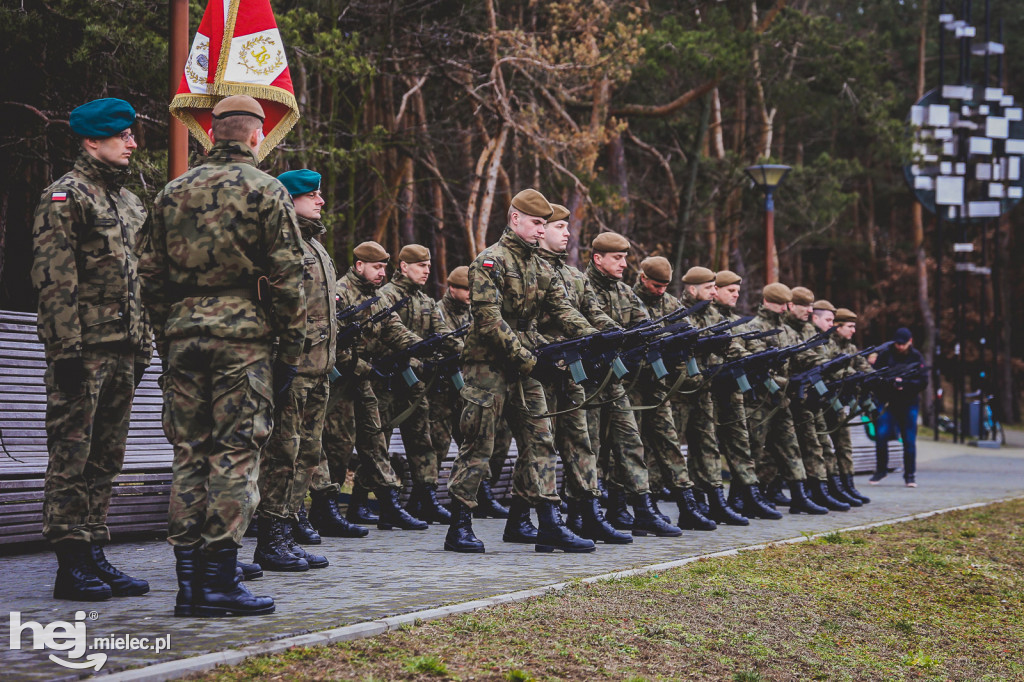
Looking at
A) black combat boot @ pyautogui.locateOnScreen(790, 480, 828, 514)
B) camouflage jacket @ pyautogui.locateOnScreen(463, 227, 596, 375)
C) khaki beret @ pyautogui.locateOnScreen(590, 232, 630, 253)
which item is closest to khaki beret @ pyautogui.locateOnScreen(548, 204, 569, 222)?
camouflage jacket @ pyautogui.locateOnScreen(463, 227, 596, 375)

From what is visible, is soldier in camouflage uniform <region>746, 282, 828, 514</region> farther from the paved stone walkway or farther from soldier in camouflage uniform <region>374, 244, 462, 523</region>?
soldier in camouflage uniform <region>374, 244, 462, 523</region>

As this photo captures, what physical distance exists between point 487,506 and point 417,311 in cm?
185

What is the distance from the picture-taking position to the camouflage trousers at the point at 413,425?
1028cm

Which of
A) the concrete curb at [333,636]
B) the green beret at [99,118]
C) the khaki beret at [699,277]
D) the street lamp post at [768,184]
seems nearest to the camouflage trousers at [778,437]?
the khaki beret at [699,277]

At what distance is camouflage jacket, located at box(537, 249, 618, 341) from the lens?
8859 millimetres

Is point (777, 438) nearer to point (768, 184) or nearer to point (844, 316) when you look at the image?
point (844, 316)

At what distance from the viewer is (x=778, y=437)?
12102 millimetres

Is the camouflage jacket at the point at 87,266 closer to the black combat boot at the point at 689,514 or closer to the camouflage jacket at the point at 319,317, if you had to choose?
the camouflage jacket at the point at 319,317

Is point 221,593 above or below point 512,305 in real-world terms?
below

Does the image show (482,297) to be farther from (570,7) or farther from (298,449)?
(570,7)

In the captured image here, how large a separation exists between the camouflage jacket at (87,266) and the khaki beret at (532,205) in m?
2.69

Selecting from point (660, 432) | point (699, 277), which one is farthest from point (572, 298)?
point (699, 277)

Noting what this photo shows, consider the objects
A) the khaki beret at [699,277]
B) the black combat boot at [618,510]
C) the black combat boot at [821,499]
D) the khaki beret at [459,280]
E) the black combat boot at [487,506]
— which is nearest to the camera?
the black combat boot at [618,510]

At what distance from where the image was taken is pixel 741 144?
118 feet
